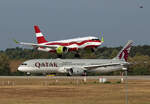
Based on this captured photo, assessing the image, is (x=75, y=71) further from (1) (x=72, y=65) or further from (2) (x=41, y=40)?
(2) (x=41, y=40)

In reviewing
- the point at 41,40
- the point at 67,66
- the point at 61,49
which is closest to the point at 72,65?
the point at 67,66

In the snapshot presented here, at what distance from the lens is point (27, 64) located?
99062 mm

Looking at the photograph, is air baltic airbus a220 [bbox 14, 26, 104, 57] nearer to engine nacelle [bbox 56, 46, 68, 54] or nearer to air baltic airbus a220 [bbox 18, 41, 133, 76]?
engine nacelle [bbox 56, 46, 68, 54]

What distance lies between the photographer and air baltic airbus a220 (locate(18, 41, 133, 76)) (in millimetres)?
99250

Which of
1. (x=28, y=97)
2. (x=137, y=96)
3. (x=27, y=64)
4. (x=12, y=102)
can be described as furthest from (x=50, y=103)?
(x=27, y=64)

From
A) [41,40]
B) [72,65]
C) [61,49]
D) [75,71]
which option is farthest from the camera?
[41,40]

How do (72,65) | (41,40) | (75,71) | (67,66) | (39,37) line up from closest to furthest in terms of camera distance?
1. (67,66)
2. (75,71)
3. (72,65)
4. (41,40)
5. (39,37)

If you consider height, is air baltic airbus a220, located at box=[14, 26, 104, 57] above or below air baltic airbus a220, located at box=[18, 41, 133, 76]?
above

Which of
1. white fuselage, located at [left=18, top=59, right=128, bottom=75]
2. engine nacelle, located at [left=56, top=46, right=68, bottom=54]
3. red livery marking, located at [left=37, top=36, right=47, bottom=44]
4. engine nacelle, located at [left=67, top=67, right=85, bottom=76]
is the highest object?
red livery marking, located at [left=37, top=36, right=47, bottom=44]

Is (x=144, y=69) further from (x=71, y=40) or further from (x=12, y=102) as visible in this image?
(x=12, y=102)

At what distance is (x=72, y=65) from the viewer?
338 feet

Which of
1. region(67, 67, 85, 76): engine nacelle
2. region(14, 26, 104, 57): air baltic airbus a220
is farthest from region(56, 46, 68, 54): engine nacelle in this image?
region(67, 67, 85, 76): engine nacelle

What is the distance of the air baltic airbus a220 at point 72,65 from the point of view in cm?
9925

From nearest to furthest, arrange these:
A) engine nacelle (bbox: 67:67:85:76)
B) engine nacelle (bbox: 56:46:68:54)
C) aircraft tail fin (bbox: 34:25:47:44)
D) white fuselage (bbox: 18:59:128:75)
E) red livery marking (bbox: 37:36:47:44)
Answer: white fuselage (bbox: 18:59:128:75), engine nacelle (bbox: 67:67:85:76), engine nacelle (bbox: 56:46:68:54), red livery marking (bbox: 37:36:47:44), aircraft tail fin (bbox: 34:25:47:44)
